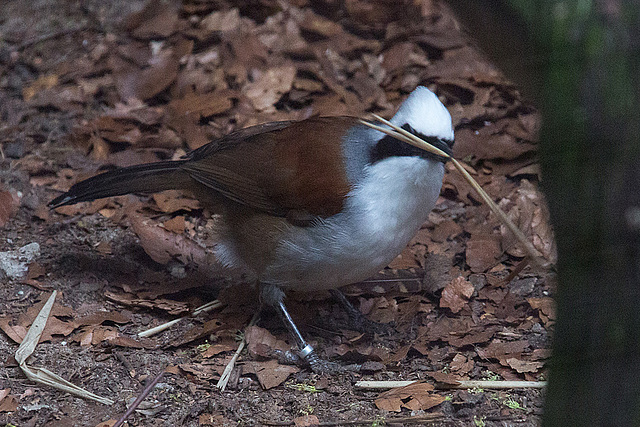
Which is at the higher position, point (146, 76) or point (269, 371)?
point (146, 76)

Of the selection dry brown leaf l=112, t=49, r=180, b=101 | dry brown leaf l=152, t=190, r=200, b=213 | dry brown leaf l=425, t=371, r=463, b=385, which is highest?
dry brown leaf l=112, t=49, r=180, b=101

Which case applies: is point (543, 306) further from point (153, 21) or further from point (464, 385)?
point (153, 21)

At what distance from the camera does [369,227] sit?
3.50m

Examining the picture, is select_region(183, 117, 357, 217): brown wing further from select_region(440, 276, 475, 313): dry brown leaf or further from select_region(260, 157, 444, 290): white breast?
select_region(440, 276, 475, 313): dry brown leaf

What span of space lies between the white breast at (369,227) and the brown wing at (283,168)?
110mm

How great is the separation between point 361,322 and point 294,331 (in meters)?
0.43

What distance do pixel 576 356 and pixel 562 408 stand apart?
0.63 ft

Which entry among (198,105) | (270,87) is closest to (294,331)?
(198,105)

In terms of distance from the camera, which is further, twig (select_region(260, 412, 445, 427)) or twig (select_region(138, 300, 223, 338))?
twig (select_region(138, 300, 223, 338))

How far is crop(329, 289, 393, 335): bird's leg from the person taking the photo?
4078mm

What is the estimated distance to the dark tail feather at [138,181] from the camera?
4254 millimetres

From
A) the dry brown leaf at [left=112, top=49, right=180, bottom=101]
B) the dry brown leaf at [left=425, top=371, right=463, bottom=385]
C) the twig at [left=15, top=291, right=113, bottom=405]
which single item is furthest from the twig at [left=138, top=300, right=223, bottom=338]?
the dry brown leaf at [left=112, top=49, right=180, bottom=101]

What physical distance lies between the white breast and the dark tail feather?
929mm

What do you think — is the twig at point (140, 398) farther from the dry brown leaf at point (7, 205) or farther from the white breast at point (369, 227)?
the dry brown leaf at point (7, 205)
